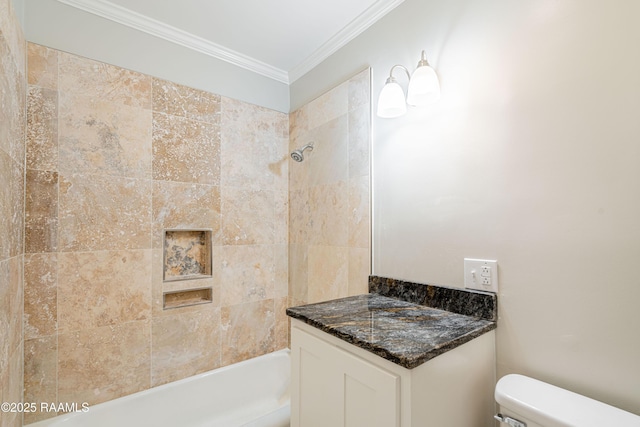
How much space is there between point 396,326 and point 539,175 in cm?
70

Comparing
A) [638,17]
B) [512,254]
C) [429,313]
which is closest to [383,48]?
[638,17]

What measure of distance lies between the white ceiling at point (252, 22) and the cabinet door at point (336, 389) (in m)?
1.63

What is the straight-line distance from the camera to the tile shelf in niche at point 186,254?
175cm

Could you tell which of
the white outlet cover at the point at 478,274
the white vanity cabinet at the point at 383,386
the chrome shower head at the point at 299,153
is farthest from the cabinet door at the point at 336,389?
the chrome shower head at the point at 299,153

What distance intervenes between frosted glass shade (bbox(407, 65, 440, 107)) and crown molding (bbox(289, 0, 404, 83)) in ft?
1.72

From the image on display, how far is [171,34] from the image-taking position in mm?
1730

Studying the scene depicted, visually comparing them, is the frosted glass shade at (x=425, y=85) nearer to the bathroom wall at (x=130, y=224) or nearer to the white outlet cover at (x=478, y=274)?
the white outlet cover at (x=478, y=274)

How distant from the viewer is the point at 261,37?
1792 mm

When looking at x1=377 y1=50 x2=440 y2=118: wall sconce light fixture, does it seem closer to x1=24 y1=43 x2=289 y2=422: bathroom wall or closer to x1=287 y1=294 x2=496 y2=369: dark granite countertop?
x1=287 y1=294 x2=496 y2=369: dark granite countertop

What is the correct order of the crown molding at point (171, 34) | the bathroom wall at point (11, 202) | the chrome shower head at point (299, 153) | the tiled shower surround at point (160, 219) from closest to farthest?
the bathroom wall at point (11, 202), the tiled shower surround at point (160, 219), the crown molding at point (171, 34), the chrome shower head at point (299, 153)

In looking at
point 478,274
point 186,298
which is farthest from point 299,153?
point 478,274

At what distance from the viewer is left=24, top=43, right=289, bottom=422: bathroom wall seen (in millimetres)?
1387

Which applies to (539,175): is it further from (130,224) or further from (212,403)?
(212,403)

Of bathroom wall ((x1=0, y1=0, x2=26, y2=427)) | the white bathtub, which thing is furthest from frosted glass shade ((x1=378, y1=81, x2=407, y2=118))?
the white bathtub
